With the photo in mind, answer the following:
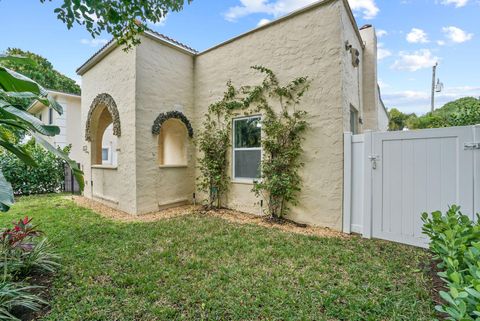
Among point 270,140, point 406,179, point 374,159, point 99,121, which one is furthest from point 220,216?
point 99,121

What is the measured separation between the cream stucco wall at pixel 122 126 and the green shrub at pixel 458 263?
242 inches

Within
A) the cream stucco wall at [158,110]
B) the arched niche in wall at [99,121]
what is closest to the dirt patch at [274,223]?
the cream stucco wall at [158,110]

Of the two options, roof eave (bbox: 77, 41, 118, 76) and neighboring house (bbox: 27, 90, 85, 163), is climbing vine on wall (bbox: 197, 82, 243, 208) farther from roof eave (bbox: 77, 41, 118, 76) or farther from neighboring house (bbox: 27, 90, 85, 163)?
neighboring house (bbox: 27, 90, 85, 163)

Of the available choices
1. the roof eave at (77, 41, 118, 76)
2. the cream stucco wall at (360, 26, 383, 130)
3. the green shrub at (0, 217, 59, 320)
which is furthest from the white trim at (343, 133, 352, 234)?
the roof eave at (77, 41, 118, 76)

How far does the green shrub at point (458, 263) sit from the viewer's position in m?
1.20

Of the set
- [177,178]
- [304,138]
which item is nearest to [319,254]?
[304,138]

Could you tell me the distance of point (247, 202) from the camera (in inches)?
241

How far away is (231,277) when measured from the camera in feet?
9.28

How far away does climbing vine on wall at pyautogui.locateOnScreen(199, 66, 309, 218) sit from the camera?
516 cm

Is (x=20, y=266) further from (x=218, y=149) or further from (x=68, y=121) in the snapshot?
(x=68, y=121)

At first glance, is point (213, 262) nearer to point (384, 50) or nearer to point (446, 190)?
point (446, 190)

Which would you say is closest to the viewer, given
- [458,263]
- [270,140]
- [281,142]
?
[458,263]

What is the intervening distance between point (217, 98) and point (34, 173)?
8.30 m

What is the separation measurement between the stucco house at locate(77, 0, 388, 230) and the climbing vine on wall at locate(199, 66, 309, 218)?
0.70 feet
